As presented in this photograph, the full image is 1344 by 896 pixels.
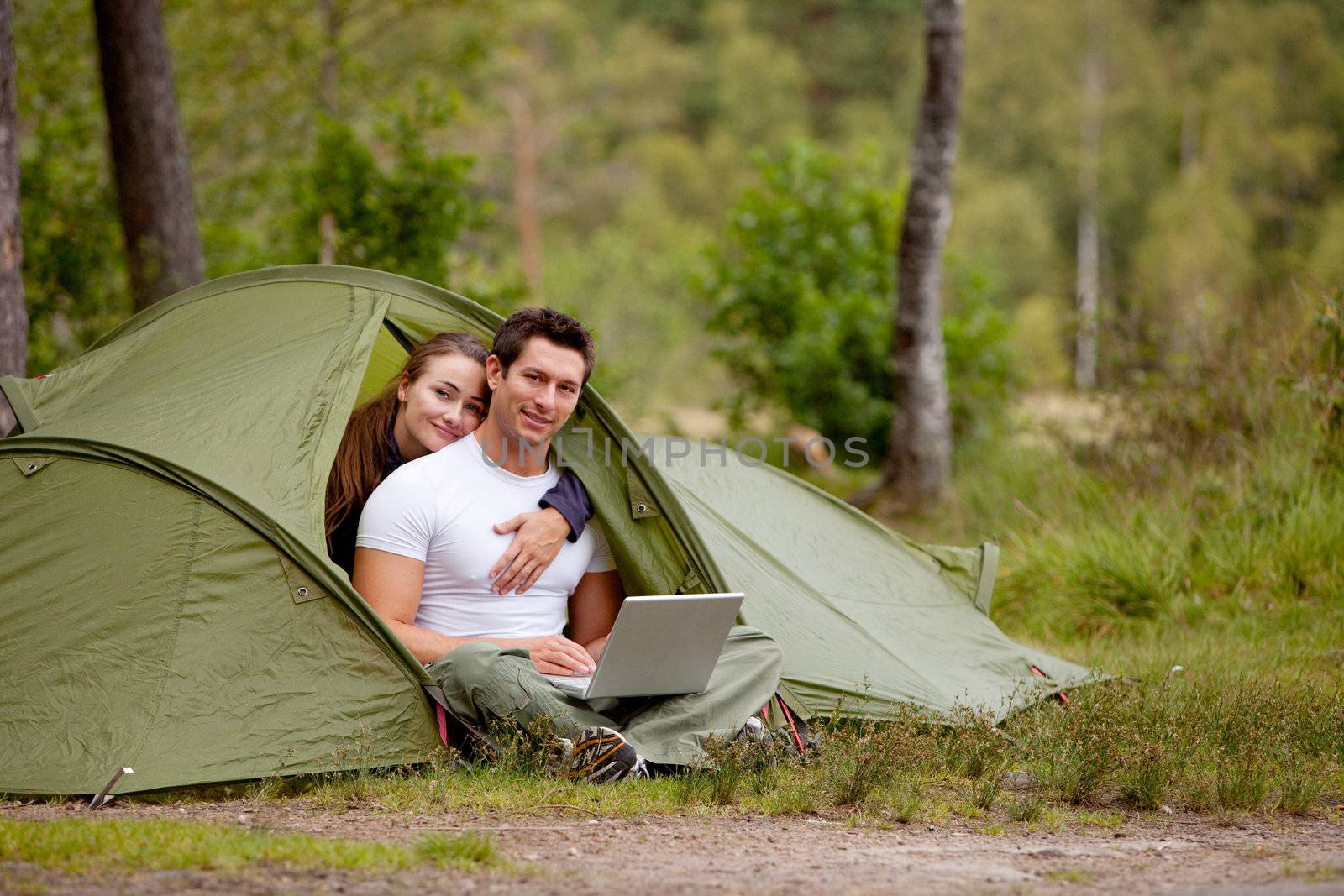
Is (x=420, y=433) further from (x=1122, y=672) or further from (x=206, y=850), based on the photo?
(x=1122, y=672)

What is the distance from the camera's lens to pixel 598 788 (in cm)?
356

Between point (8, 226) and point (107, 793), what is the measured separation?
8.97ft

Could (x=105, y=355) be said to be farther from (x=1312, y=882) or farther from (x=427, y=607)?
(x=1312, y=882)

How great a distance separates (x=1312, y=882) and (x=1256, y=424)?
4.97m

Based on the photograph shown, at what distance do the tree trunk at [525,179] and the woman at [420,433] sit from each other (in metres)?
23.6

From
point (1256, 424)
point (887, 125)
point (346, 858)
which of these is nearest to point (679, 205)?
point (887, 125)

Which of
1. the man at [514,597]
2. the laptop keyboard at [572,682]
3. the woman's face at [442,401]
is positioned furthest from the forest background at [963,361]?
the woman's face at [442,401]

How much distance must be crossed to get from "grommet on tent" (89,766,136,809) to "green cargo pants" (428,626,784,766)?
Answer: 0.85m

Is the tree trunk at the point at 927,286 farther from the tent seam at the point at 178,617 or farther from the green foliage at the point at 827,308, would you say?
the tent seam at the point at 178,617

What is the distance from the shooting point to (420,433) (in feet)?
14.0

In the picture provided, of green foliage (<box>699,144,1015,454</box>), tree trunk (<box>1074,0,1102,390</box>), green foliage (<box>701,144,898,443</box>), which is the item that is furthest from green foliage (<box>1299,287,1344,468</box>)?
tree trunk (<box>1074,0,1102,390</box>)

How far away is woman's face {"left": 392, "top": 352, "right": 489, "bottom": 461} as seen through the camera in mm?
4242

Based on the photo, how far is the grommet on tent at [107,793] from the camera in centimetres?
328

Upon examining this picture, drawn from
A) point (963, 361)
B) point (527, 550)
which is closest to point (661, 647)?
point (527, 550)
